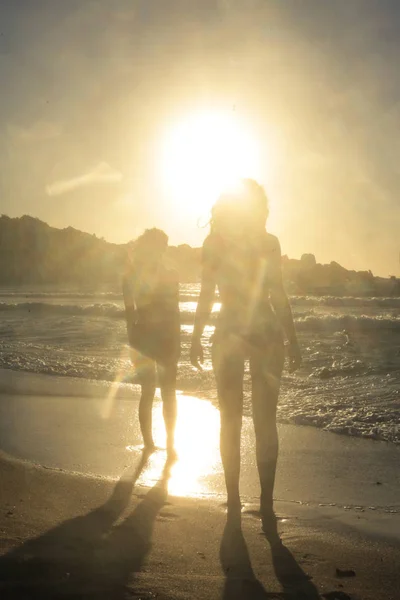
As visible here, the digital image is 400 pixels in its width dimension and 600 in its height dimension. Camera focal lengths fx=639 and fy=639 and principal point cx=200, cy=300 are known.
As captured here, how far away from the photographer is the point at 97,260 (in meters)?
48.2

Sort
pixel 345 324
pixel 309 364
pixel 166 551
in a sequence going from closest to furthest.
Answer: pixel 166 551, pixel 309 364, pixel 345 324

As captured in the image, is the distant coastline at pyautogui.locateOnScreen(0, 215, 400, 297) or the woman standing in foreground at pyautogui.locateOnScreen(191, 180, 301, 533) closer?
the woman standing in foreground at pyautogui.locateOnScreen(191, 180, 301, 533)

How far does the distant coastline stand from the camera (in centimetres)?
4212

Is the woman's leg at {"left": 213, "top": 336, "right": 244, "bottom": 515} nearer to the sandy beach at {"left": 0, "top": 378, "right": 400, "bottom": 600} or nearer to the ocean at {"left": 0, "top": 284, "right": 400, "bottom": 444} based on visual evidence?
the sandy beach at {"left": 0, "top": 378, "right": 400, "bottom": 600}

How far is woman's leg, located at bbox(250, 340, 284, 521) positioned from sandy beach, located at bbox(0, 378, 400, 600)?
0.19 metres

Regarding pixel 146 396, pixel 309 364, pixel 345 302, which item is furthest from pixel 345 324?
pixel 146 396

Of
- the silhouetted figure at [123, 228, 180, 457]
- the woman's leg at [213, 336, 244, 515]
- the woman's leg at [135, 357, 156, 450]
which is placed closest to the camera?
the woman's leg at [213, 336, 244, 515]

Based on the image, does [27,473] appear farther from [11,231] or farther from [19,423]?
[11,231]

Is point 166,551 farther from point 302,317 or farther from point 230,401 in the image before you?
point 302,317

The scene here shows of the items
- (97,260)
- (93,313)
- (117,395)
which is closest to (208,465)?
(117,395)

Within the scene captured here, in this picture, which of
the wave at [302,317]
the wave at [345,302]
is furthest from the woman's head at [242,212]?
the wave at [345,302]

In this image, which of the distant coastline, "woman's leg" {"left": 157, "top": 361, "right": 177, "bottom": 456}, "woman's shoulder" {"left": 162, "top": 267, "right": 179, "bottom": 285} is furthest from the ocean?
the distant coastline

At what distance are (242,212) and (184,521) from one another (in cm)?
174

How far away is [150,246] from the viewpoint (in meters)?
5.17
